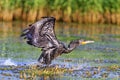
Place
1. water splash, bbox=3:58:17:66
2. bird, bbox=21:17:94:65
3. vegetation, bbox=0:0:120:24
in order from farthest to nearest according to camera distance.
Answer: vegetation, bbox=0:0:120:24, water splash, bbox=3:58:17:66, bird, bbox=21:17:94:65

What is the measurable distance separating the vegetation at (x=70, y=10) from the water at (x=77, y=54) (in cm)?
236

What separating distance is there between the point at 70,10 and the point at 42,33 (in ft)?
44.7

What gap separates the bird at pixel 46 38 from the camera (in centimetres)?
1252

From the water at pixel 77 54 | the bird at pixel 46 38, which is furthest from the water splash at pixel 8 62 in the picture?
the bird at pixel 46 38

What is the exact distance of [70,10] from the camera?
2617 cm

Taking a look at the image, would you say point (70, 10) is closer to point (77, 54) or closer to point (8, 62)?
point (77, 54)

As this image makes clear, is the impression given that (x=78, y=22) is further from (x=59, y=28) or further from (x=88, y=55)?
(x=88, y=55)

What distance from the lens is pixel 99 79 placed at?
11.1 meters

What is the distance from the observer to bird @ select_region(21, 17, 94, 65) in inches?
493

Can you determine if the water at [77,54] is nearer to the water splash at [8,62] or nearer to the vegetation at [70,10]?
the water splash at [8,62]

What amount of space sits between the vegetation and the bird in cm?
1331

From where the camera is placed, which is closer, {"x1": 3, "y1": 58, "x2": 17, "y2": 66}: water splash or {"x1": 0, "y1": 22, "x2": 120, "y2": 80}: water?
{"x1": 0, "y1": 22, "x2": 120, "y2": 80}: water

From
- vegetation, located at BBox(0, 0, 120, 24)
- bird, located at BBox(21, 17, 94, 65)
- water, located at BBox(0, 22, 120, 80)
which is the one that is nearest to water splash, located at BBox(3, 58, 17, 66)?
water, located at BBox(0, 22, 120, 80)

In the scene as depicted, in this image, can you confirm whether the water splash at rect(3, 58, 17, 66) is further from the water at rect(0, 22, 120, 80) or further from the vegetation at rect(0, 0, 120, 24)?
the vegetation at rect(0, 0, 120, 24)
